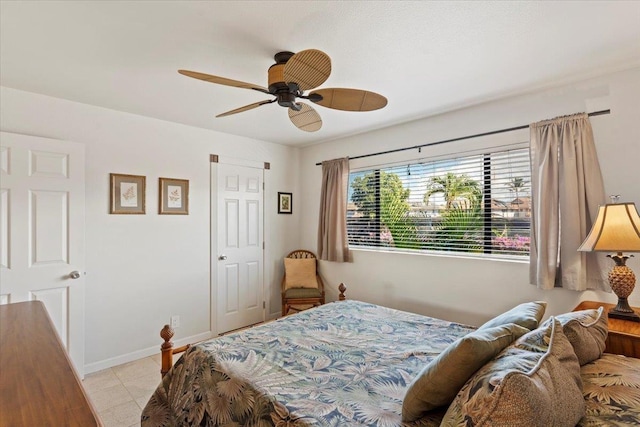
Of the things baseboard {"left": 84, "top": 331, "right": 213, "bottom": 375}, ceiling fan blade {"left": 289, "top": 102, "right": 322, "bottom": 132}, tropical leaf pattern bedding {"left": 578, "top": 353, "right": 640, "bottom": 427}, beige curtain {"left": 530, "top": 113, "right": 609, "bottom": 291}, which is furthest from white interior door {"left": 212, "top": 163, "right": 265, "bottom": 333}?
tropical leaf pattern bedding {"left": 578, "top": 353, "right": 640, "bottom": 427}

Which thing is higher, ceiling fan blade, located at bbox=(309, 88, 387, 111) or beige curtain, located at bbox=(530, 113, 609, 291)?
ceiling fan blade, located at bbox=(309, 88, 387, 111)

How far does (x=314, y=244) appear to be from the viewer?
4500mm

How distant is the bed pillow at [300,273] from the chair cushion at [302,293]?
7cm

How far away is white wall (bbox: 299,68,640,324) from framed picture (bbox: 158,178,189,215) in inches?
67.5

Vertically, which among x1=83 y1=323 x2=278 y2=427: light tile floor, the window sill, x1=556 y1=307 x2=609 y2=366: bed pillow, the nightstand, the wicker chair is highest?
the window sill

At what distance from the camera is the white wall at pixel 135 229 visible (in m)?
2.90

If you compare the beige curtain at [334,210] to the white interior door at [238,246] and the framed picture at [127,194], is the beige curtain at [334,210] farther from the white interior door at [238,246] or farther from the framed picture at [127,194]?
the framed picture at [127,194]

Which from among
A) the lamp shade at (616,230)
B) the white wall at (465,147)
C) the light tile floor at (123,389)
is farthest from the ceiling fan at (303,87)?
the light tile floor at (123,389)

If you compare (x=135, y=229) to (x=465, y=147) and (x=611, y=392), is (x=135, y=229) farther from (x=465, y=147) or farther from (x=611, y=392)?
(x=611, y=392)

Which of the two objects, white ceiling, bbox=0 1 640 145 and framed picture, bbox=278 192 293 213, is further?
framed picture, bbox=278 192 293 213

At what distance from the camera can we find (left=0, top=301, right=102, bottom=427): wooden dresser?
0.65 m

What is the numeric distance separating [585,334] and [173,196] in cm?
353

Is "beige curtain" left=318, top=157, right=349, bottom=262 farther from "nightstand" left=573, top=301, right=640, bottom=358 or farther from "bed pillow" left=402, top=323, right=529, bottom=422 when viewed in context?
"bed pillow" left=402, top=323, right=529, bottom=422

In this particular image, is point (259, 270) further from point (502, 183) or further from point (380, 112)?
point (502, 183)
